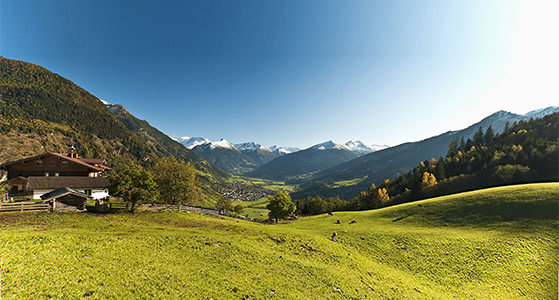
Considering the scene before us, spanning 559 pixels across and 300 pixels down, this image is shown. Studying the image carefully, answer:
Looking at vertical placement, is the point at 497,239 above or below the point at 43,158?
below

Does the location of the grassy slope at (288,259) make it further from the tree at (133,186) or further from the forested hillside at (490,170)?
the forested hillside at (490,170)

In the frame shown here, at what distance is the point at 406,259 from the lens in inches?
1022

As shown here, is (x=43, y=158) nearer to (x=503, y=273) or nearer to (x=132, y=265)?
(x=132, y=265)

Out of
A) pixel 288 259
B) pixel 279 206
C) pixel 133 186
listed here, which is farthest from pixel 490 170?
pixel 133 186

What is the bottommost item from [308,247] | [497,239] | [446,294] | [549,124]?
[446,294]

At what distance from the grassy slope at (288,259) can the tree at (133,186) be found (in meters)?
6.15

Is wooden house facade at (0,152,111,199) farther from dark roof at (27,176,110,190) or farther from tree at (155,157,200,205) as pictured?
tree at (155,157,200,205)

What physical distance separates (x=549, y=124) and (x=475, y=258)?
475 feet

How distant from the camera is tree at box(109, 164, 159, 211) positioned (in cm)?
3675

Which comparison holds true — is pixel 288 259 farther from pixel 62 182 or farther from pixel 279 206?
pixel 62 182

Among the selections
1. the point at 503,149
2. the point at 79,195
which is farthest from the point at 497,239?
the point at 503,149

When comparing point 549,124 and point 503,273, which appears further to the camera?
point 549,124

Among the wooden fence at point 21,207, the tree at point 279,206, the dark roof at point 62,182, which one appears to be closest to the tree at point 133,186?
the wooden fence at point 21,207

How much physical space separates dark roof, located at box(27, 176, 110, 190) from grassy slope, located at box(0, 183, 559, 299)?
1296 inches
